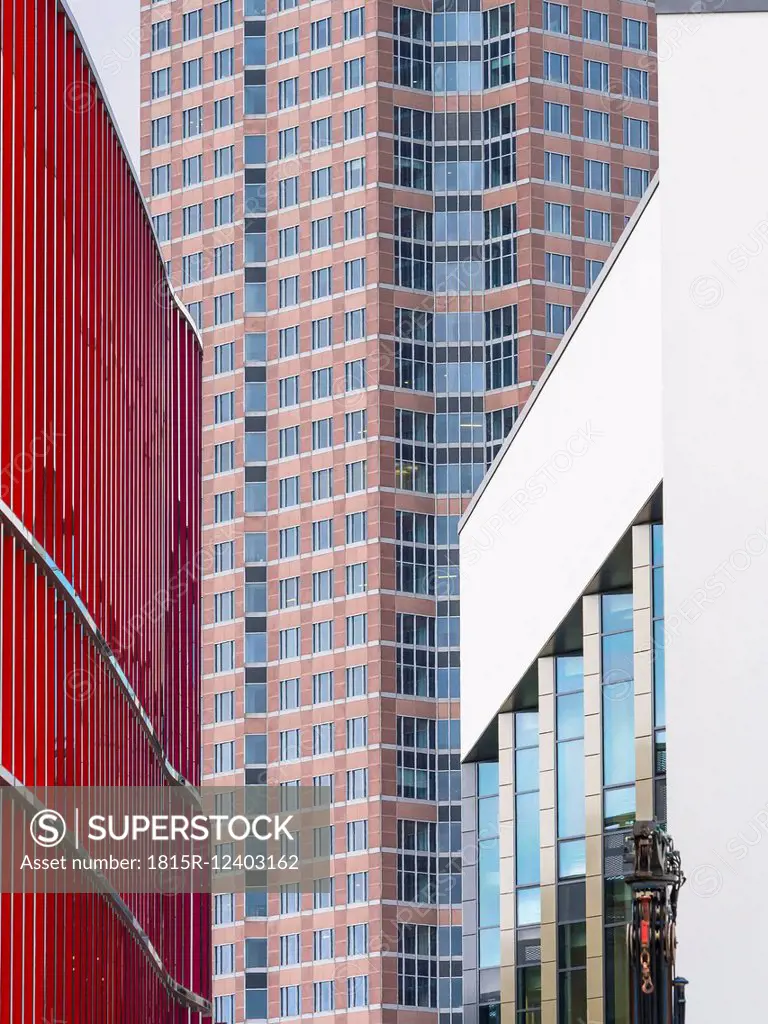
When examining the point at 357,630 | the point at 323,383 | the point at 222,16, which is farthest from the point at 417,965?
the point at 222,16

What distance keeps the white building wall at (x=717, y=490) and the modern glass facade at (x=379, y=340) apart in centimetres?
9186

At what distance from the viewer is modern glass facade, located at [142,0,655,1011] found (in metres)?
129

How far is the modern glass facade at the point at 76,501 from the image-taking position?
30.8m

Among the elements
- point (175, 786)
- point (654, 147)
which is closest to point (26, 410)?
point (175, 786)

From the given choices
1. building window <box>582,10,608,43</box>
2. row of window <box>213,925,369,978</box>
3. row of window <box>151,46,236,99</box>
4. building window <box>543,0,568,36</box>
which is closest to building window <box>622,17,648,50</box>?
building window <box>582,10,608,43</box>

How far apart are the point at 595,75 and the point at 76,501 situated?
107576 mm

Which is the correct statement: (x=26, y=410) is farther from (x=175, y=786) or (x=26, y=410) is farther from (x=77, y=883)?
(x=175, y=786)

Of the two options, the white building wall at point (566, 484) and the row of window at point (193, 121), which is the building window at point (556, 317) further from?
the white building wall at point (566, 484)

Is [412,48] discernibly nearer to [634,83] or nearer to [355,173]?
[355,173]

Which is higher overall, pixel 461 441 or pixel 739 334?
pixel 461 441

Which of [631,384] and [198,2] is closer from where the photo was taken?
[631,384]

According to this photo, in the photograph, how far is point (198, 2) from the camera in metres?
150

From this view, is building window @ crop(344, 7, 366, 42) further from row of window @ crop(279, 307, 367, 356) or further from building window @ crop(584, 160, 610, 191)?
building window @ crop(584, 160, 610, 191)

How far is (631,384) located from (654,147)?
10599 centimetres
